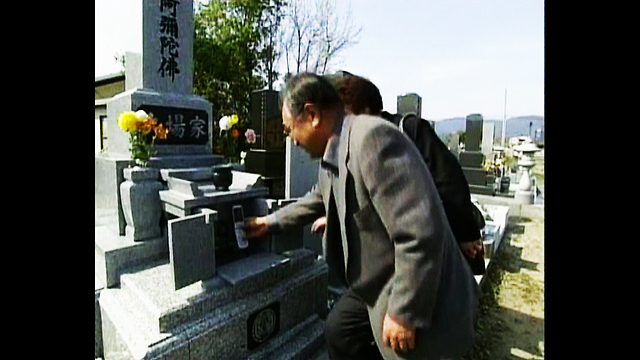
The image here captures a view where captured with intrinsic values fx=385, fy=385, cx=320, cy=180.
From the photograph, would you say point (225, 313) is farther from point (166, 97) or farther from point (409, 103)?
point (409, 103)

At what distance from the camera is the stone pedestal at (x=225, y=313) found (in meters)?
1.94

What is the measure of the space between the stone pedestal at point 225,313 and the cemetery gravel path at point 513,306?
1256mm

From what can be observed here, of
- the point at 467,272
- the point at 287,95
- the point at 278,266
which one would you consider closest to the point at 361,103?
the point at 287,95

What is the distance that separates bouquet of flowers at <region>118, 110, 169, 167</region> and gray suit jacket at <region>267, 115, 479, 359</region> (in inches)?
84.7

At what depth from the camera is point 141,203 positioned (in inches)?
116

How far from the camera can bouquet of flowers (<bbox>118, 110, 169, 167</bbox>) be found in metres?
3.03

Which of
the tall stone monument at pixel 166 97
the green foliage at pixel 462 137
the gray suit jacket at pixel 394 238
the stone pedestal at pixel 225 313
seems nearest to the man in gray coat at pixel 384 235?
the gray suit jacket at pixel 394 238

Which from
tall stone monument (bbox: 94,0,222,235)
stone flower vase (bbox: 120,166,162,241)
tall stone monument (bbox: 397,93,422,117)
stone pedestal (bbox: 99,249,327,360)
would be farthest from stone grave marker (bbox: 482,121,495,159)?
stone flower vase (bbox: 120,166,162,241)

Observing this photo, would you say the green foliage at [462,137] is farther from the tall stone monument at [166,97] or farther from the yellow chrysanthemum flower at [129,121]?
the yellow chrysanthemum flower at [129,121]

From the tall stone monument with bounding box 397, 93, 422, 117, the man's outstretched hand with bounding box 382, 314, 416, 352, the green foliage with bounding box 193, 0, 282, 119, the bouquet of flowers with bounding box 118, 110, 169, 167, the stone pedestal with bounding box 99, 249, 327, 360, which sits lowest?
the stone pedestal with bounding box 99, 249, 327, 360

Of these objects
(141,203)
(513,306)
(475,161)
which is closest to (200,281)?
(141,203)

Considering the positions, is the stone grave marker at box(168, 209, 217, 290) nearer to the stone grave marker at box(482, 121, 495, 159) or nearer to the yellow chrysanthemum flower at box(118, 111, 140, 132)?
the yellow chrysanthemum flower at box(118, 111, 140, 132)

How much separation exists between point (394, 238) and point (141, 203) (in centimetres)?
235

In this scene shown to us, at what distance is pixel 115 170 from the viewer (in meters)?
3.24
